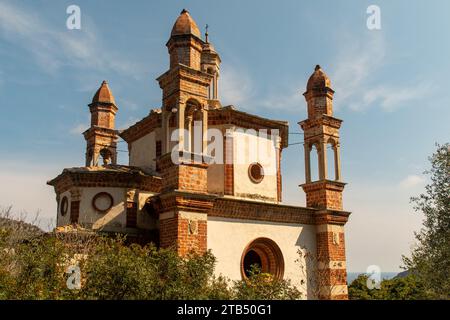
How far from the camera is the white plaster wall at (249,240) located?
44.3ft

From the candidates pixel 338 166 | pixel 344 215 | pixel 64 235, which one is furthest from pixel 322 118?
pixel 64 235

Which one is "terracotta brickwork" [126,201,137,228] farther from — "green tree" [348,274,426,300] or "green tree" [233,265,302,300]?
"green tree" [348,274,426,300]

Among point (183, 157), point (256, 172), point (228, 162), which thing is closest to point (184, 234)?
point (183, 157)

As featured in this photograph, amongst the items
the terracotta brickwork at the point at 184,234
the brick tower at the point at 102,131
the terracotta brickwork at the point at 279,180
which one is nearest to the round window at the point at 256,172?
the terracotta brickwork at the point at 279,180

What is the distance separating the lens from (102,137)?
71.1 ft

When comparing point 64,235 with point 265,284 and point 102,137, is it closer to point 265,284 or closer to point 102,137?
point 265,284

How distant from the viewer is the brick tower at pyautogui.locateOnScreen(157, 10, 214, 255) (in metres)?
12.5

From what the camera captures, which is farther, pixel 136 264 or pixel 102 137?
pixel 102 137

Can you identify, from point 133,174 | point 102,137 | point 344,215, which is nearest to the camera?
point 133,174

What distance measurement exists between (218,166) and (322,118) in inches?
184

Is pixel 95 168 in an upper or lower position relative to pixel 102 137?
lower

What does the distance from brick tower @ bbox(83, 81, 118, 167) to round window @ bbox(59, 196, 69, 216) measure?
4.76 m

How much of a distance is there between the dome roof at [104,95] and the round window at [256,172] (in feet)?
30.0

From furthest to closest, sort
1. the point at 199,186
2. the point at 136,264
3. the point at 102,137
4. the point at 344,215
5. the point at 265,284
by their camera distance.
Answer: the point at 102,137 < the point at 344,215 < the point at 199,186 < the point at 265,284 < the point at 136,264
